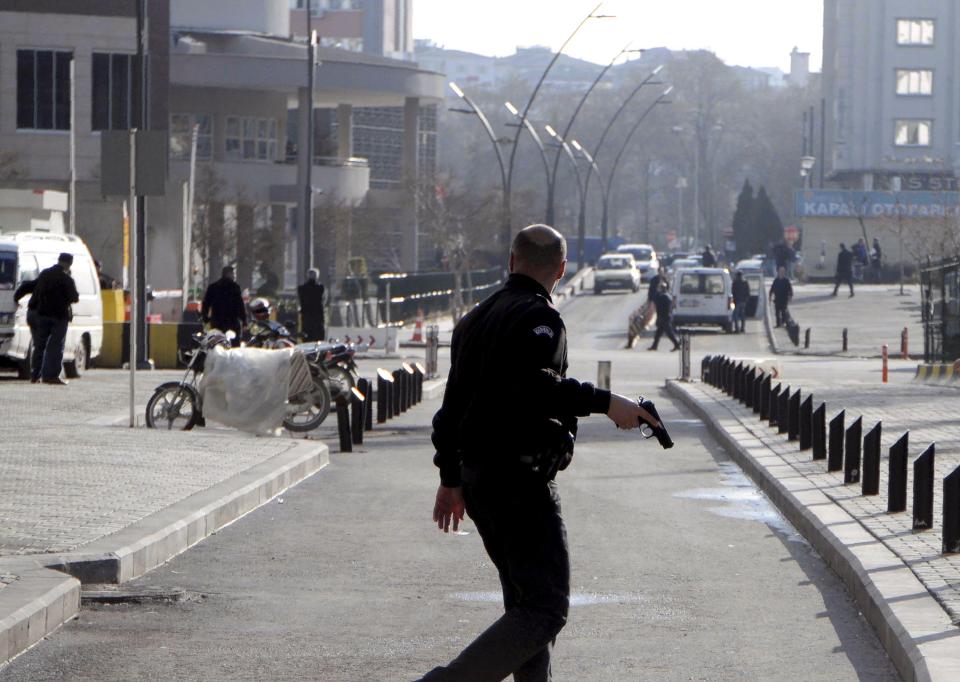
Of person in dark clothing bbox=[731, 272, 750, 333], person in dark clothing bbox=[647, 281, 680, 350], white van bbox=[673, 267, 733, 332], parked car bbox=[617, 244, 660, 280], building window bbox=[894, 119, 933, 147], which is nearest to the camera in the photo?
person in dark clothing bbox=[647, 281, 680, 350]

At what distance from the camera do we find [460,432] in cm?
559

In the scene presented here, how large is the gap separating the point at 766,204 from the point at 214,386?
306ft

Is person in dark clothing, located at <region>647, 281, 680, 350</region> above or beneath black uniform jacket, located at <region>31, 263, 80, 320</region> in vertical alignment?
beneath

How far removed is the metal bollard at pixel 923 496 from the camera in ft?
32.8

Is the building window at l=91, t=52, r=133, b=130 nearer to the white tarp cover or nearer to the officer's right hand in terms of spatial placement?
the white tarp cover

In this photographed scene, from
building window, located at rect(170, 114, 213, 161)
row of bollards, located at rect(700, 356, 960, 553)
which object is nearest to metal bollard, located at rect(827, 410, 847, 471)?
row of bollards, located at rect(700, 356, 960, 553)

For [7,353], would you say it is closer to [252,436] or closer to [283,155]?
[252,436]

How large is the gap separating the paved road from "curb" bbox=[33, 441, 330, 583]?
0.39ft

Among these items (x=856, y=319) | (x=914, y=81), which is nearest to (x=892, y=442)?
(x=856, y=319)

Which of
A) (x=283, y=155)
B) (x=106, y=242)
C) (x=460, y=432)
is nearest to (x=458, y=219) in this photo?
(x=283, y=155)

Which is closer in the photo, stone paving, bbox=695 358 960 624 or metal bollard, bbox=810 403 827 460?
stone paving, bbox=695 358 960 624

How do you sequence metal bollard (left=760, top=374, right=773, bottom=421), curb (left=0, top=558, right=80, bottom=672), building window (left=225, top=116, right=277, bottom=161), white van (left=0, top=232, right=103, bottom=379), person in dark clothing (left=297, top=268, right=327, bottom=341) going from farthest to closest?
1. building window (left=225, top=116, right=277, bottom=161)
2. person in dark clothing (left=297, top=268, right=327, bottom=341)
3. white van (left=0, top=232, right=103, bottom=379)
4. metal bollard (left=760, top=374, right=773, bottom=421)
5. curb (left=0, top=558, right=80, bottom=672)

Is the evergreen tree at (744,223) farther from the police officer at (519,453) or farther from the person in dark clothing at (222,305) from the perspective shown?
the police officer at (519,453)

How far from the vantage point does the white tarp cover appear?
664 inches
